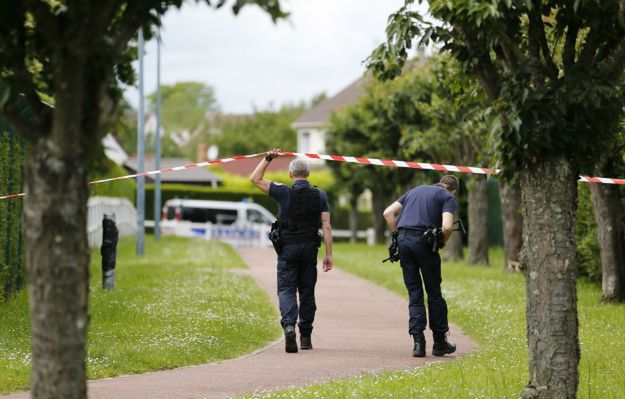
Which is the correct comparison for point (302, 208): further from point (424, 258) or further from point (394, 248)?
point (424, 258)

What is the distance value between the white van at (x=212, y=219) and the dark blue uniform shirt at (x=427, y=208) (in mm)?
34493

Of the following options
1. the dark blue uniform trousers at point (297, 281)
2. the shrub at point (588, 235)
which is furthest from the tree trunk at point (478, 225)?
the dark blue uniform trousers at point (297, 281)

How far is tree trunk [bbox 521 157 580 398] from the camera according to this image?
7.28 m

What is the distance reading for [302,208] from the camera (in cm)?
1104

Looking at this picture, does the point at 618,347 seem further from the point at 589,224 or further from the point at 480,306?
the point at 589,224

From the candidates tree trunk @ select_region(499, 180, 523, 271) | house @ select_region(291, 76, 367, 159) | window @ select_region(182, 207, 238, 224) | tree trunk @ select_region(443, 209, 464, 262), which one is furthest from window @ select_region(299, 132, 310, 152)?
tree trunk @ select_region(499, 180, 523, 271)

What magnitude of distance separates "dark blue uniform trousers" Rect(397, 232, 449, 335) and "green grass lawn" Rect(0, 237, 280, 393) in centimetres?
170

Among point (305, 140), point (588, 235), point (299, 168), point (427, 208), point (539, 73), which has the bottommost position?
point (588, 235)

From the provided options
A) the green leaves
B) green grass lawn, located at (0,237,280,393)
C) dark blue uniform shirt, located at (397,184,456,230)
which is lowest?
green grass lawn, located at (0,237,280,393)

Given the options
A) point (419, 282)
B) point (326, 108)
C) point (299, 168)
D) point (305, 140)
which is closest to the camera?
point (419, 282)

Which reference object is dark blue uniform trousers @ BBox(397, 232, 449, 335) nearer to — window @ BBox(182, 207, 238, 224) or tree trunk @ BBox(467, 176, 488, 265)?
tree trunk @ BBox(467, 176, 488, 265)

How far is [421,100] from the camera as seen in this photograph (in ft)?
94.8

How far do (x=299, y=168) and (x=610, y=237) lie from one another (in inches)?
279

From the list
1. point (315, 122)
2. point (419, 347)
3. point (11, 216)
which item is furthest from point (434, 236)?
point (315, 122)
